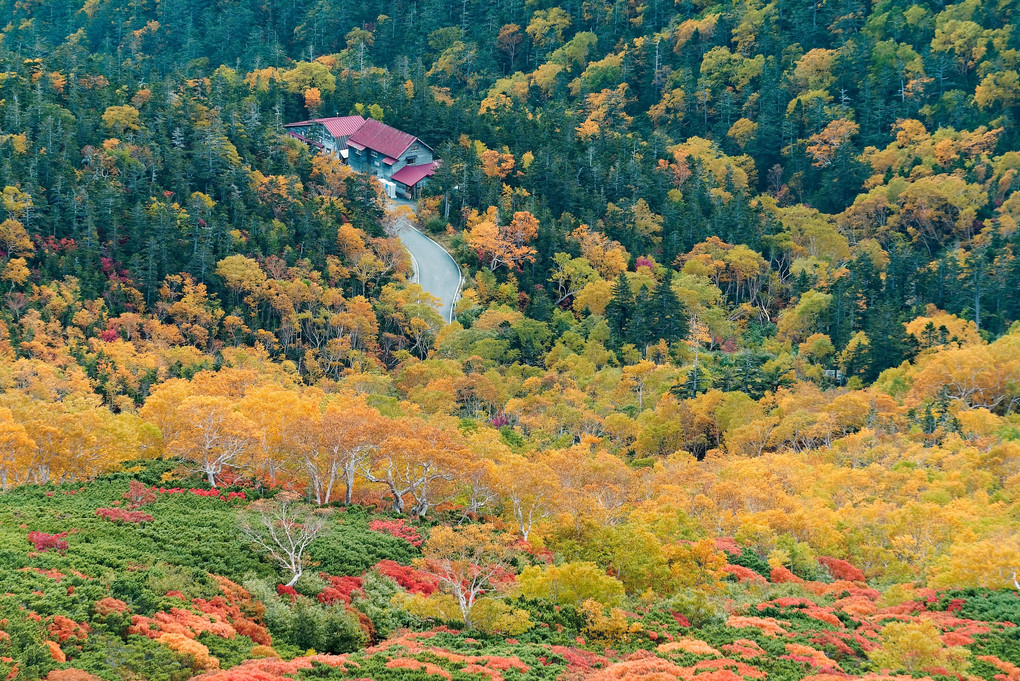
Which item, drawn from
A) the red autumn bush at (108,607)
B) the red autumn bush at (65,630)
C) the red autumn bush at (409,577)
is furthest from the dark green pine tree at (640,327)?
the red autumn bush at (65,630)

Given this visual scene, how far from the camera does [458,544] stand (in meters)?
52.2

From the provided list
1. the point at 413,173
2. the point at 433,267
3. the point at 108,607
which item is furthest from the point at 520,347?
the point at 108,607

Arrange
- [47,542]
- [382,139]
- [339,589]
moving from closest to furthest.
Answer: [47,542], [339,589], [382,139]

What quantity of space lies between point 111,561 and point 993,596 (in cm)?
3791

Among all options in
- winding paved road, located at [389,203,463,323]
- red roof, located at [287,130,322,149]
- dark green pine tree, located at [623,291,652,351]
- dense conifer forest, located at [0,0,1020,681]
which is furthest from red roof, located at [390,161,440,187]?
dark green pine tree, located at [623,291,652,351]

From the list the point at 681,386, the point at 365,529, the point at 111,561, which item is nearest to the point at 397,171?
the point at 681,386

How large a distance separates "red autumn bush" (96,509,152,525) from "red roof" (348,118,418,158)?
83504mm

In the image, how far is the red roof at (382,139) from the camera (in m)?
134

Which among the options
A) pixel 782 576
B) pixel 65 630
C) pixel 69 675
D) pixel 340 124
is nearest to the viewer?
pixel 69 675

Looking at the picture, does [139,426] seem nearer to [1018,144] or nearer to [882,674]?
[882,674]

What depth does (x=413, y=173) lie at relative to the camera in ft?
437

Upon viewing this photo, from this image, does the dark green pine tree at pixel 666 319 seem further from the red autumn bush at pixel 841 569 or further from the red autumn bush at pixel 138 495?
the red autumn bush at pixel 138 495

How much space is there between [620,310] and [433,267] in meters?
20.1

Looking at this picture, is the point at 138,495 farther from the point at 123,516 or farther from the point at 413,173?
the point at 413,173
